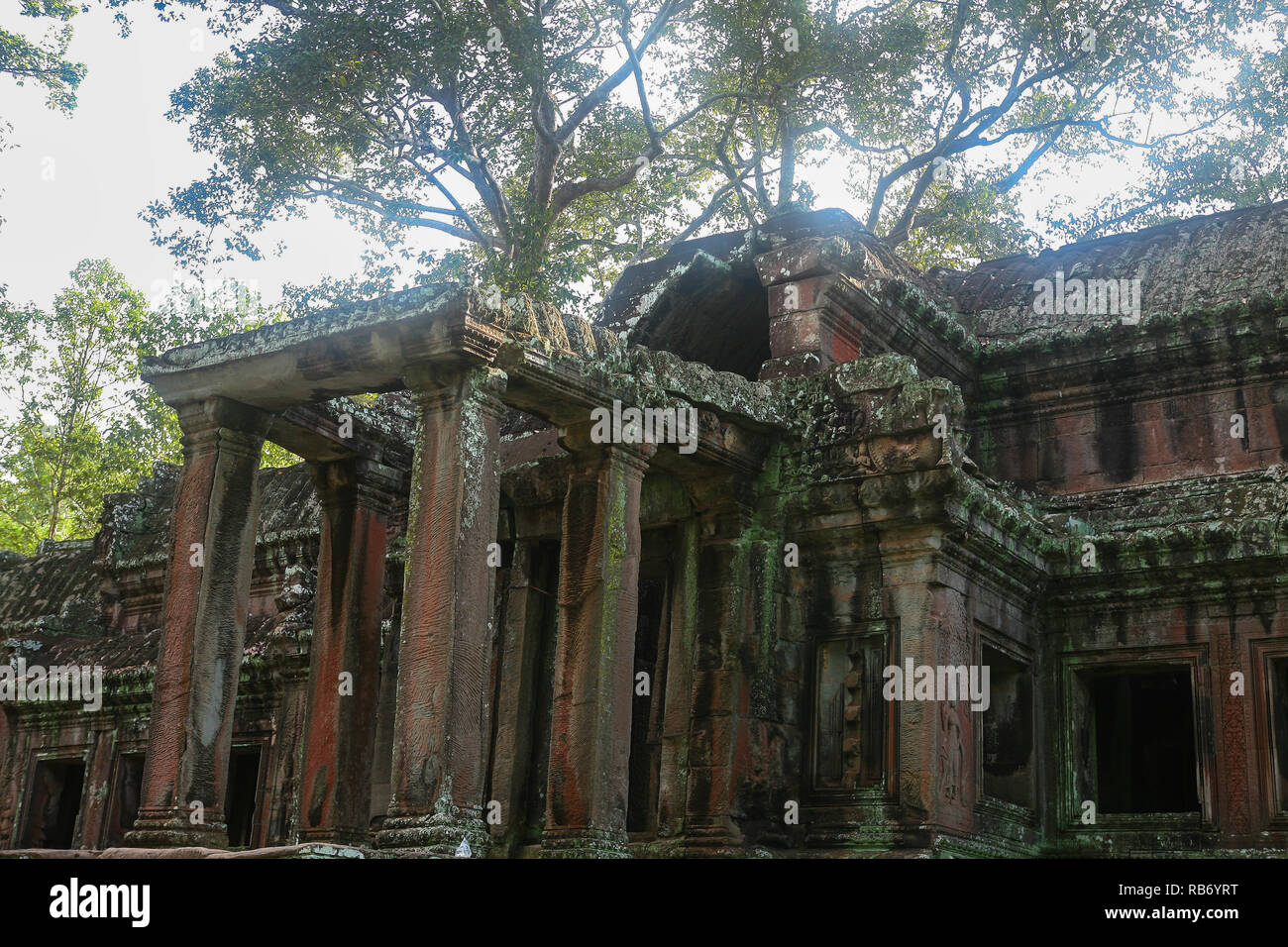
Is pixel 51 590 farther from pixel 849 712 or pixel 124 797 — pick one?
pixel 849 712

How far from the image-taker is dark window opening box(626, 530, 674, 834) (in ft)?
32.4

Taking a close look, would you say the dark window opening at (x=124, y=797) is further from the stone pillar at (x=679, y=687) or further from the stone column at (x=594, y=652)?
the stone column at (x=594, y=652)

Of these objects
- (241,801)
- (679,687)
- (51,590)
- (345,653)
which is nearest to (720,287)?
(679,687)

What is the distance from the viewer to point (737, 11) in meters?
20.6

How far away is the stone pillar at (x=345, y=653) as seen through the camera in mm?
9586

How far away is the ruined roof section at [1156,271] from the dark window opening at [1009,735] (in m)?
3.14

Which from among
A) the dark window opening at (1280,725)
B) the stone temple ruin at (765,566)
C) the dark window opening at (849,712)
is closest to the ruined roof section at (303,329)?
the stone temple ruin at (765,566)

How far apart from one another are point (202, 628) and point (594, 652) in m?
2.59

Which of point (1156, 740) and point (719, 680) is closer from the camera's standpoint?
point (719, 680)

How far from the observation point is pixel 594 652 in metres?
8.28
